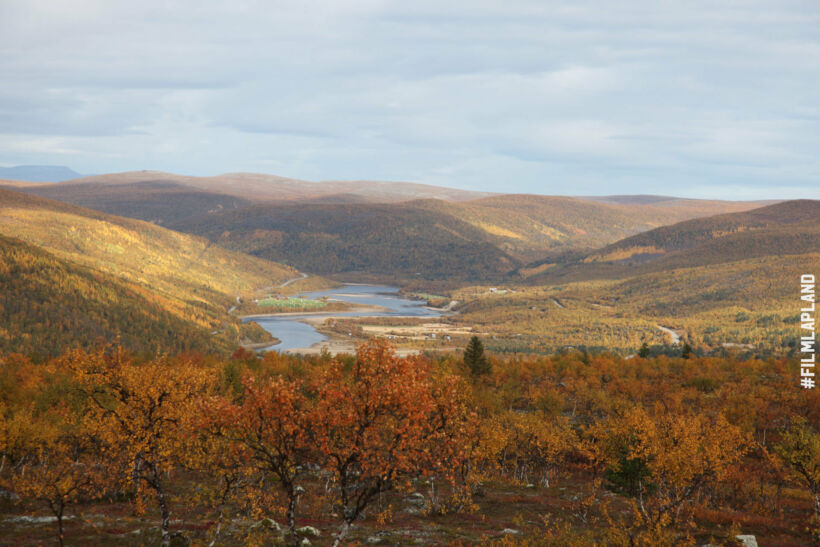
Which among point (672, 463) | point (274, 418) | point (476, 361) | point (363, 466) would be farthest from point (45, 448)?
point (476, 361)

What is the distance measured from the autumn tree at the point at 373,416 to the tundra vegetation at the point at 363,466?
4.5 inches

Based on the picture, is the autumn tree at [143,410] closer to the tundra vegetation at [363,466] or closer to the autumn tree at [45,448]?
the tundra vegetation at [363,466]

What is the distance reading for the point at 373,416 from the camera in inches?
1136

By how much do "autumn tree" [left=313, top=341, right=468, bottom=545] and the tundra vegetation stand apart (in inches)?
4.5

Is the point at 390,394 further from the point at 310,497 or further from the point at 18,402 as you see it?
the point at 18,402

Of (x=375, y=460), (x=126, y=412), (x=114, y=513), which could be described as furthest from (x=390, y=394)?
(x=114, y=513)

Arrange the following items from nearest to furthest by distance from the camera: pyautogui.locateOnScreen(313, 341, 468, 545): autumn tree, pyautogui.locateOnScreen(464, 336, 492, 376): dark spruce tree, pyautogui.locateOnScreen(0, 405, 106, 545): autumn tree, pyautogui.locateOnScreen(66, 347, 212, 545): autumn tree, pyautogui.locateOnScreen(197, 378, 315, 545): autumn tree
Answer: pyautogui.locateOnScreen(313, 341, 468, 545): autumn tree → pyautogui.locateOnScreen(197, 378, 315, 545): autumn tree → pyautogui.locateOnScreen(66, 347, 212, 545): autumn tree → pyautogui.locateOnScreen(0, 405, 106, 545): autumn tree → pyautogui.locateOnScreen(464, 336, 492, 376): dark spruce tree

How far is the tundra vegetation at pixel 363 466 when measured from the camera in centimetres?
2952

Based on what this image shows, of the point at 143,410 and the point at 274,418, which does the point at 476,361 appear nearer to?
the point at 143,410

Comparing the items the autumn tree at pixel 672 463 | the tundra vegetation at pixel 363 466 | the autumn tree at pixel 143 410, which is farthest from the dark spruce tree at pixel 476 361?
the autumn tree at pixel 143 410

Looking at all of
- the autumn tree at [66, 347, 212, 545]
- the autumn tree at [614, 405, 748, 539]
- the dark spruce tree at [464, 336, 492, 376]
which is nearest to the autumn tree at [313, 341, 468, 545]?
the autumn tree at [66, 347, 212, 545]

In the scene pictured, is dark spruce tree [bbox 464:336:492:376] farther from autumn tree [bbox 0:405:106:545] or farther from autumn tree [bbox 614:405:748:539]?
autumn tree [bbox 0:405:106:545]

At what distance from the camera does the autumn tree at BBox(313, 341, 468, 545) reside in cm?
2819

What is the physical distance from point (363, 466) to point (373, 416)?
98.4 inches
